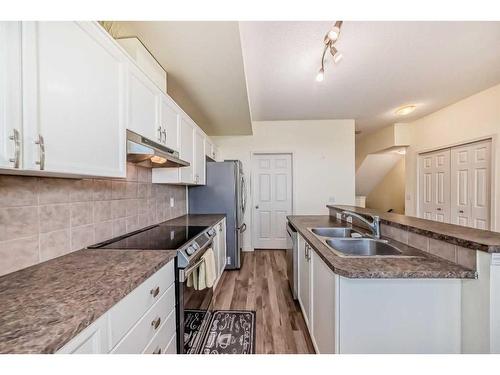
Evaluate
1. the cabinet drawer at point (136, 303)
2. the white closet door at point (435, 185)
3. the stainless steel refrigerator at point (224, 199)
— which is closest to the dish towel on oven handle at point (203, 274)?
the cabinet drawer at point (136, 303)

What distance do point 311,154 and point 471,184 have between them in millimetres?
2458

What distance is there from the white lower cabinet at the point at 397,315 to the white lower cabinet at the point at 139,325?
868 mm

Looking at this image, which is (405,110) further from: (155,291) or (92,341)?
(92,341)

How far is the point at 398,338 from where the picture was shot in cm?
106

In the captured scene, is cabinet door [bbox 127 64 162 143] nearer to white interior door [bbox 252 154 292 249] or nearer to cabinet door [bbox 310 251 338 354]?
cabinet door [bbox 310 251 338 354]

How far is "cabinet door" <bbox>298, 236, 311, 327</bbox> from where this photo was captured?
170cm

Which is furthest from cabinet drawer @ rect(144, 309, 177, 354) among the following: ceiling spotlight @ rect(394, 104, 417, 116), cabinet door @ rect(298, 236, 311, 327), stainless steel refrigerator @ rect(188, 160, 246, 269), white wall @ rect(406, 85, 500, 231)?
ceiling spotlight @ rect(394, 104, 417, 116)

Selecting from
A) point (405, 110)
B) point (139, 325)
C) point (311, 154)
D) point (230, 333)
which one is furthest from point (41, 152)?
point (405, 110)

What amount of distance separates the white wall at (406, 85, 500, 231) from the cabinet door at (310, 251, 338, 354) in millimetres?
3187

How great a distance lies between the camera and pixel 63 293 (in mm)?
774

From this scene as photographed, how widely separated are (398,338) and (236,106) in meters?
2.65
